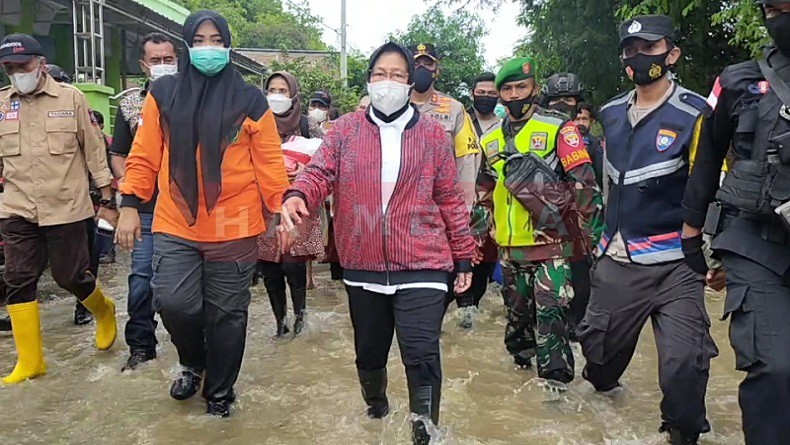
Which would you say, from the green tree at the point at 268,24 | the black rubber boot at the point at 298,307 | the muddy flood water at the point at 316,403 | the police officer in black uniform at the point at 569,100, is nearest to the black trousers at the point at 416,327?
the muddy flood water at the point at 316,403

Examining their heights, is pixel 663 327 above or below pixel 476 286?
above

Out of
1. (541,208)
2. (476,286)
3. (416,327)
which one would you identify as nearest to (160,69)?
(541,208)

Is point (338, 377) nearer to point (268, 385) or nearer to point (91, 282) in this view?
point (268, 385)

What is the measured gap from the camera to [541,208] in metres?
4.88

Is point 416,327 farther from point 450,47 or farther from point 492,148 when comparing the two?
point 450,47

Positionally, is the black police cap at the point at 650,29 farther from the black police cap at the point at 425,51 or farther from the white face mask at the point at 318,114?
the white face mask at the point at 318,114

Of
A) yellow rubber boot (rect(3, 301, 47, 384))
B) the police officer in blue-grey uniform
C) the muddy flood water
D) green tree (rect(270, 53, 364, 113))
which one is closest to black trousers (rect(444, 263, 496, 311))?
the muddy flood water

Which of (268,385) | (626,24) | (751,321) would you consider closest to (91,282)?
(268,385)

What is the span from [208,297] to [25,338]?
155 centimetres

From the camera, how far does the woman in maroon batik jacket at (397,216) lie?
3826 mm

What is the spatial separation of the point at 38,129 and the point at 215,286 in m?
1.86

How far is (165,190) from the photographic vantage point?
4395 mm

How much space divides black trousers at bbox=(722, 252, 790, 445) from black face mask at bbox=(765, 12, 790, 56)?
0.80 meters

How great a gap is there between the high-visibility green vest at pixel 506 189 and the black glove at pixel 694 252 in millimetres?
1483
